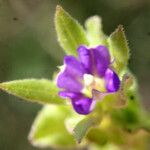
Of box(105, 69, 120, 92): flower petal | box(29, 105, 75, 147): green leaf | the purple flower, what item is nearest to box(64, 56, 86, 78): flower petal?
the purple flower

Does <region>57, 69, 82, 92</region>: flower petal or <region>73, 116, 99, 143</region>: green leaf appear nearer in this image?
<region>73, 116, 99, 143</region>: green leaf

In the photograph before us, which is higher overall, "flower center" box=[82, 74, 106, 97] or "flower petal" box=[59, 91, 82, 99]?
"flower center" box=[82, 74, 106, 97]

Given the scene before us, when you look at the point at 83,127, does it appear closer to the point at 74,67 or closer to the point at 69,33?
the point at 74,67

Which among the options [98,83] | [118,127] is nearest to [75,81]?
[98,83]

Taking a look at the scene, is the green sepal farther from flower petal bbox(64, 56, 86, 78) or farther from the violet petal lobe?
flower petal bbox(64, 56, 86, 78)

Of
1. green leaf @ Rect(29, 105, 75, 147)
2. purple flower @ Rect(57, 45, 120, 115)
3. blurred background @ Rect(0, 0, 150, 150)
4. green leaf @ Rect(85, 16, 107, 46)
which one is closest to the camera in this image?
purple flower @ Rect(57, 45, 120, 115)

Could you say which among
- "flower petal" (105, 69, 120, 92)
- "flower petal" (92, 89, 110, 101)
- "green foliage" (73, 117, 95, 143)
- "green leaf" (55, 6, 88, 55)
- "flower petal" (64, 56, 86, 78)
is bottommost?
"green foliage" (73, 117, 95, 143)

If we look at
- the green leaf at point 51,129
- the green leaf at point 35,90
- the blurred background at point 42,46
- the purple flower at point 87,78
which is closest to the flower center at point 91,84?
the purple flower at point 87,78

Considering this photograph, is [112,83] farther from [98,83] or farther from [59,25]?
[59,25]

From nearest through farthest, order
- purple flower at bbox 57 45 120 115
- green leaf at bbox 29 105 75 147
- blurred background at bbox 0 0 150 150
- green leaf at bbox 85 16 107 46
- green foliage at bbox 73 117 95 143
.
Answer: green foliage at bbox 73 117 95 143, purple flower at bbox 57 45 120 115, green leaf at bbox 85 16 107 46, green leaf at bbox 29 105 75 147, blurred background at bbox 0 0 150 150
